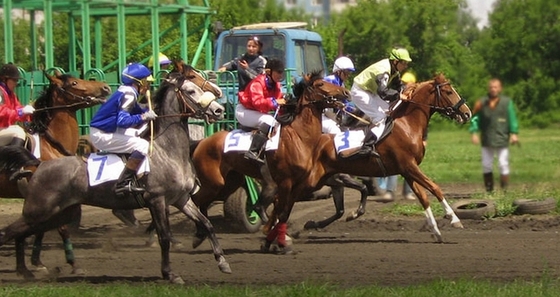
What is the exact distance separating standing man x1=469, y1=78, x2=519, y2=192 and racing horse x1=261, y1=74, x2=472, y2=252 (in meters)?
3.42

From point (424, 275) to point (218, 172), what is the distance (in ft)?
13.3

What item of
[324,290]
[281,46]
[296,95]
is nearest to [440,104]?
[296,95]

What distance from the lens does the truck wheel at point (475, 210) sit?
17625 mm

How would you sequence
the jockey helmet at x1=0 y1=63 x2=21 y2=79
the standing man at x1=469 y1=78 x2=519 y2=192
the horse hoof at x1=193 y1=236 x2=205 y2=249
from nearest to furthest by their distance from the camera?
the jockey helmet at x1=0 y1=63 x2=21 y2=79, the horse hoof at x1=193 y1=236 x2=205 y2=249, the standing man at x1=469 y1=78 x2=519 y2=192

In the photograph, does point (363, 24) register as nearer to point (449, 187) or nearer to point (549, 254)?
point (449, 187)

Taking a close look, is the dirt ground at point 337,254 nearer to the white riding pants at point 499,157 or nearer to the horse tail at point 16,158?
the horse tail at point 16,158

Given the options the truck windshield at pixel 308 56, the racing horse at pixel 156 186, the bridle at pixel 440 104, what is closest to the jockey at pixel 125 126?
the racing horse at pixel 156 186

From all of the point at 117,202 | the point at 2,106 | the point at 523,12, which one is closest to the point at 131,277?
the point at 117,202

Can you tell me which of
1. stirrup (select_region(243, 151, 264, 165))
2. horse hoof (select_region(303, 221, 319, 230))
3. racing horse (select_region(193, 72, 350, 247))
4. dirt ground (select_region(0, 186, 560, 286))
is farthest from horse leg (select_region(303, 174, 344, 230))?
stirrup (select_region(243, 151, 264, 165))

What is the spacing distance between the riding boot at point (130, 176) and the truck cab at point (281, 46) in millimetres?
7914

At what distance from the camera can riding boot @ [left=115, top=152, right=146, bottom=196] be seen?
12.0 m

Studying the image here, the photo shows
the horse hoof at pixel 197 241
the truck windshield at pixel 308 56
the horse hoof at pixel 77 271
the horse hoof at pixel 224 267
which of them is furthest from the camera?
the truck windshield at pixel 308 56

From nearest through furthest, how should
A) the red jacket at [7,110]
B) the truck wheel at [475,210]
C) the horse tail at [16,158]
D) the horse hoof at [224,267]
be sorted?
1. the horse hoof at [224,267]
2. the horse tail at [16,158]
3. the red jacket at [7,110]
4. the truck wheel at [475,210]

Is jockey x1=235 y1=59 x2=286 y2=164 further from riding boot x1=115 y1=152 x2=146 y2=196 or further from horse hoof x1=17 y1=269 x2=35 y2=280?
horse hoof x1=17 y1=269 x2=35 y2=280
